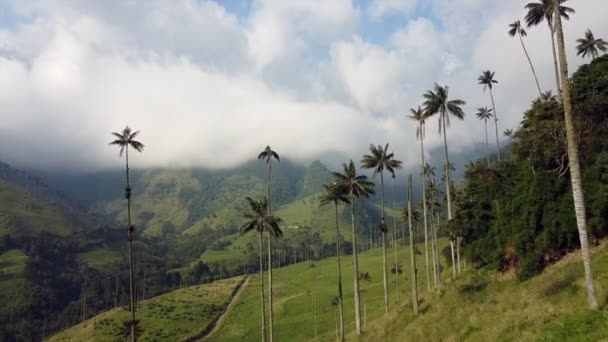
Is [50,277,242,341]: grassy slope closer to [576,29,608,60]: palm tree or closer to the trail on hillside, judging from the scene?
the trail on hillside

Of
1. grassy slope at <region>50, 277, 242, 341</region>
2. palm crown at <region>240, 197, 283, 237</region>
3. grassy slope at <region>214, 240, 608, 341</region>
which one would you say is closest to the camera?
grassy slope at <region>214, 240, 608, 341</region>

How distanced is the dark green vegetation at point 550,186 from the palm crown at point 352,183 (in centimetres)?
1564

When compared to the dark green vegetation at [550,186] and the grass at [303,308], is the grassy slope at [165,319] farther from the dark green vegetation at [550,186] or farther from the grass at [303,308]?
the dark green vegetation at [550,186]

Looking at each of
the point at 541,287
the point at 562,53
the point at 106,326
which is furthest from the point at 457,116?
the point at 106,326

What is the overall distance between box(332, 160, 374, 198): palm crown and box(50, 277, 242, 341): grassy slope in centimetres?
9924

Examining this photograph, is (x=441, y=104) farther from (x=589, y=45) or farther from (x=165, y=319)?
(x=165, y=319)

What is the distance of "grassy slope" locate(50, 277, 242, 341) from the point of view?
479 ft

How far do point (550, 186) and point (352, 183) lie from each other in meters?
23.5

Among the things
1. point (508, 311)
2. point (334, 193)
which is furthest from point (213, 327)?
point (508, 311)

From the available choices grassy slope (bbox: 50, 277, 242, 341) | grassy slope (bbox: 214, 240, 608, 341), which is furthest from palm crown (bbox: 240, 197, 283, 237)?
grassy slope (bbox: 50, 277, 242, 341)

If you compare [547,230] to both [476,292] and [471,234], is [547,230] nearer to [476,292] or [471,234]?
[476,292]

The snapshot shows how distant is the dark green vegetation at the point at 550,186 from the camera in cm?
3912

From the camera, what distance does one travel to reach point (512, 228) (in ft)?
153

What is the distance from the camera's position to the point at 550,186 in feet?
140
